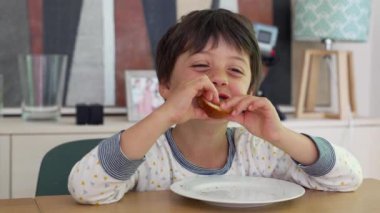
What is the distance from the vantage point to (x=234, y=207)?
96 centimetres

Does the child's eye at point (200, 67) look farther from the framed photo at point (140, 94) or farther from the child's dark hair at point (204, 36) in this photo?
the framed photo at point (140, 94)

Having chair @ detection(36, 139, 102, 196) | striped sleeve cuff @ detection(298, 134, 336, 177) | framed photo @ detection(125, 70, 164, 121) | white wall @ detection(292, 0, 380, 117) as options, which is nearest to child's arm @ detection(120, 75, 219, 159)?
striped sleeve cuff @ detection(298, 134, 336, 177)

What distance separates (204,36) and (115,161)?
1.19ft

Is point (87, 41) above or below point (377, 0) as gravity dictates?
below

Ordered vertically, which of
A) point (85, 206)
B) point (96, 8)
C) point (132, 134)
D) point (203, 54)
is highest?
point (96, 8)

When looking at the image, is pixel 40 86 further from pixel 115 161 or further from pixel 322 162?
pixel 322 162

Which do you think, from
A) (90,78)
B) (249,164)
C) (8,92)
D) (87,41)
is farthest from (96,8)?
(249,164)

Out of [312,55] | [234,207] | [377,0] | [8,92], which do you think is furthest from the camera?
[377,0]

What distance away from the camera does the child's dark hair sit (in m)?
1.25

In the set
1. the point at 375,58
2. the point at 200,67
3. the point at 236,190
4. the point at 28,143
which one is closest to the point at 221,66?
the point at 200,67

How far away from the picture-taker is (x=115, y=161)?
1.03 metres

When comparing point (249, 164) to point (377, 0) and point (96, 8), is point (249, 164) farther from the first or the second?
point (377, 0)

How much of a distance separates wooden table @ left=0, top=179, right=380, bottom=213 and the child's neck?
0.22 meters

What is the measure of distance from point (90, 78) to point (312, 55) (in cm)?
87
